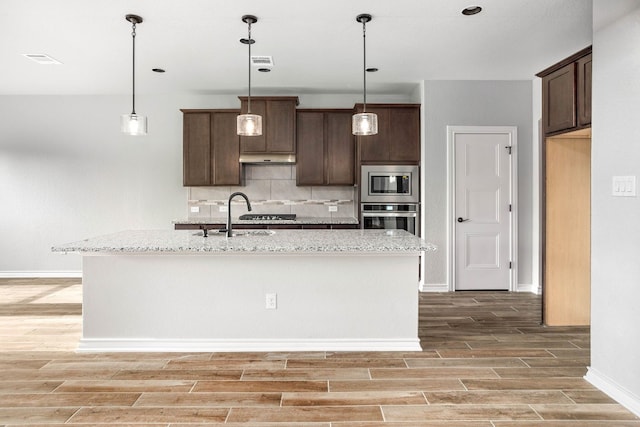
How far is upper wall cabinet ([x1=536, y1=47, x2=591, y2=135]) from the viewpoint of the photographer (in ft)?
10.6

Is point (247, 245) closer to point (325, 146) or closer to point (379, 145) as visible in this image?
point (379, 145)

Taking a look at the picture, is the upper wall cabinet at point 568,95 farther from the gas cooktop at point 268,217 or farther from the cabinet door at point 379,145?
the gas cooktop at point 268,217

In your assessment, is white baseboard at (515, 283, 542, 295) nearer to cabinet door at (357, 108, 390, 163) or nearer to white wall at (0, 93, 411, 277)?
cabinet door at (357, 108, 390, 163)

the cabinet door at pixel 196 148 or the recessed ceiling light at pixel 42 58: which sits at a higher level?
the recessed ceiling light at pixel 42 58

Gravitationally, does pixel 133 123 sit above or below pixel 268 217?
above

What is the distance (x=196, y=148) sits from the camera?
5.64 metres

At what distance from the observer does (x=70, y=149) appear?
19.9 feet

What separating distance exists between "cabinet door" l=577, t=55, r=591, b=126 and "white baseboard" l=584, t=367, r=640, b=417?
1.73 meters

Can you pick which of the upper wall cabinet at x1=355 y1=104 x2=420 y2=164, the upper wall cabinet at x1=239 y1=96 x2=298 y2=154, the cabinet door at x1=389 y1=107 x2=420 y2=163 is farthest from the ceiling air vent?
the cabinet door at x1=389 y1=107 x2=420 y2=163

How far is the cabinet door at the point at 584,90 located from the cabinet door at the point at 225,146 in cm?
369

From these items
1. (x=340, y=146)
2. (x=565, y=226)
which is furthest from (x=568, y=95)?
(x=340, y=146)

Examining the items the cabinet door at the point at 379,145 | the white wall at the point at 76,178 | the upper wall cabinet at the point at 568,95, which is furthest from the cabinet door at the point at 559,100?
the white wall at the point at 76,178

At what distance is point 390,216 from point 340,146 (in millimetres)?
1085

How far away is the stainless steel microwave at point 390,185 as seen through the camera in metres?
→ 5.32
